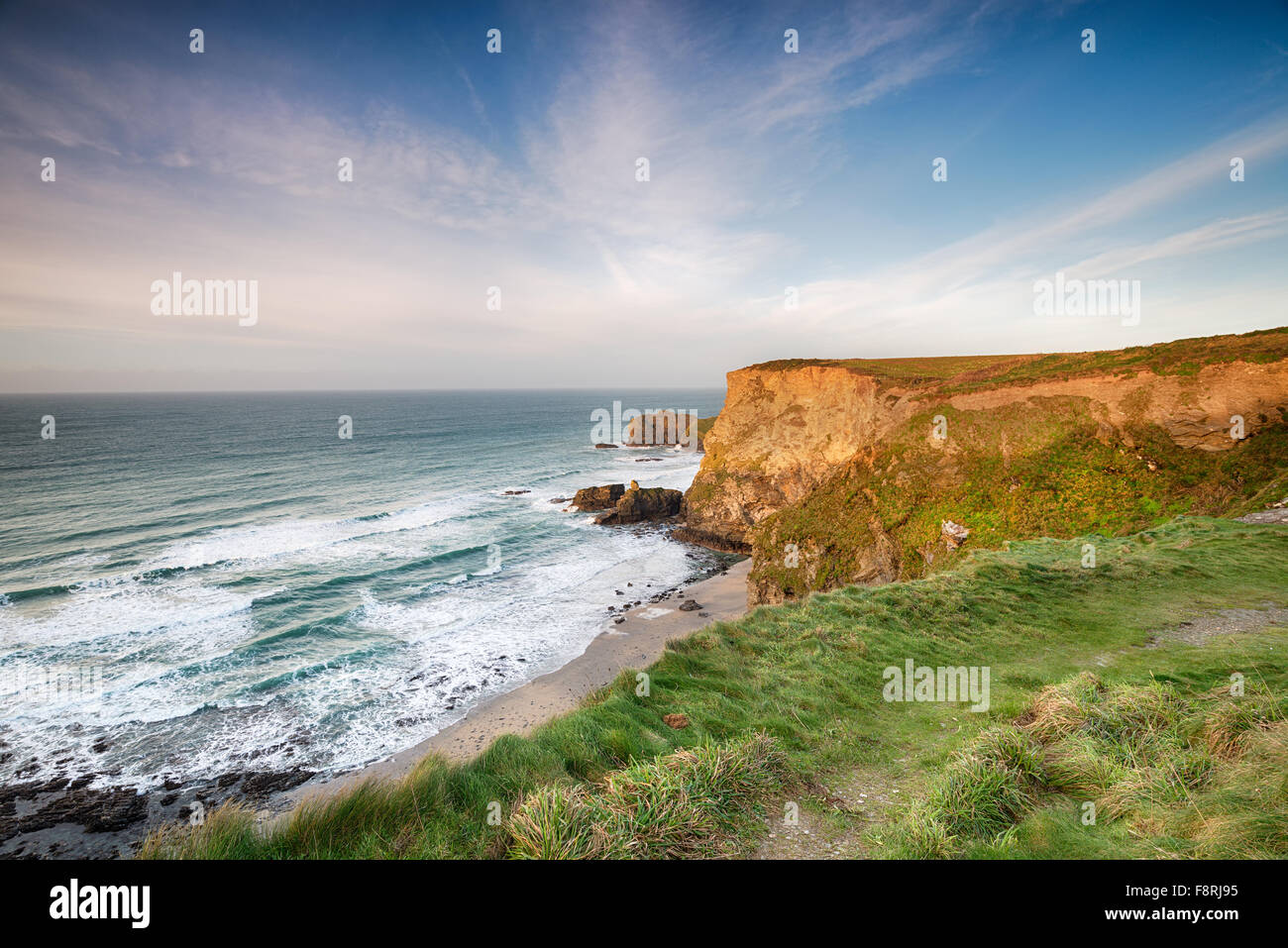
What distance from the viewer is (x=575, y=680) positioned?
71.8 ft

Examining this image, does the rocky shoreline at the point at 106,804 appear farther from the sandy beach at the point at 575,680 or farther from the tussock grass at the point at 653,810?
the tussock grass at the point at 653,810

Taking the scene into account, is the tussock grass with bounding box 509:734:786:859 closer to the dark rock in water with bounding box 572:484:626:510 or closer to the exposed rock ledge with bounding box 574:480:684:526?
the exposed rock ledge with bounding box 574:480:684:526

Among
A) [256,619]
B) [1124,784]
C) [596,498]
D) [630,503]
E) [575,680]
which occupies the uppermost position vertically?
[1124,784]

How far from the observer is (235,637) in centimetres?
2442

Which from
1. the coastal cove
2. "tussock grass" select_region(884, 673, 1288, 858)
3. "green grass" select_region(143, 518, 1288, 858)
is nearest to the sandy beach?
the coastal cove

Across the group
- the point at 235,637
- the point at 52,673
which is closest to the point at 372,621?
the point at 235,637

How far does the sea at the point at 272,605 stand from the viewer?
1808 cm

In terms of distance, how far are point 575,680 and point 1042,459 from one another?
24.0 metres

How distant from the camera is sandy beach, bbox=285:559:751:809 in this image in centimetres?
1641

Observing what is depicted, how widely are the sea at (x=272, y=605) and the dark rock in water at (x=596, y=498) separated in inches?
101

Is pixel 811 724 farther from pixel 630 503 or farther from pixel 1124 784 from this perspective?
pixel 630 503

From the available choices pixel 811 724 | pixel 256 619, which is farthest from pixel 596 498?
pixel 811 724
